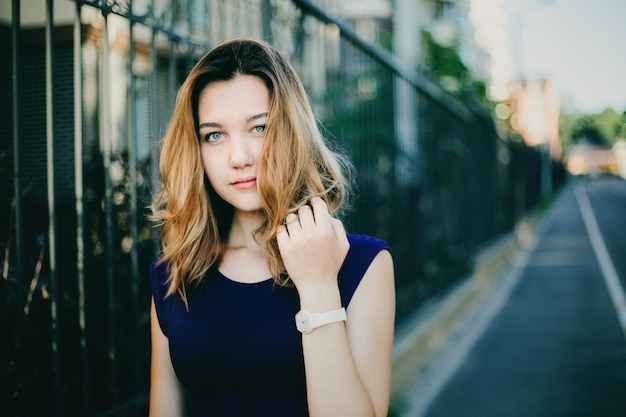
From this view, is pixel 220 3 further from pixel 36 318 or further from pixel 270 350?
pixel 270 350

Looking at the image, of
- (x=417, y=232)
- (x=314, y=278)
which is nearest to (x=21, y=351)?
(x=314, y=278)

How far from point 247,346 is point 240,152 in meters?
0.53

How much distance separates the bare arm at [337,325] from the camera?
144cm

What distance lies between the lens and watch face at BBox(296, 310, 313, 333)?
1.46 m

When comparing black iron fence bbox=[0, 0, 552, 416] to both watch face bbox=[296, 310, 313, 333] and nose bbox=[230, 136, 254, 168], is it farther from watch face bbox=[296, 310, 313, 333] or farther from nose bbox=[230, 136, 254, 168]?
watch face bbox=[296, 310, 313, 333]

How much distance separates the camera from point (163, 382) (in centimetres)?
173

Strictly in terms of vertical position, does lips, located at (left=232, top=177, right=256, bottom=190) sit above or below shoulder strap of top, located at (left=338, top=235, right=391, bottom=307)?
above

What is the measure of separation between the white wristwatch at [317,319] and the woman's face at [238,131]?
0.37 metres

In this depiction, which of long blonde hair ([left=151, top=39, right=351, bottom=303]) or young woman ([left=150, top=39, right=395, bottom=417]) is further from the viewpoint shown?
long blonde hair ([left=151, top=39, right=351, bottom=303])

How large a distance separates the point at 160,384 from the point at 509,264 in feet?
36.5

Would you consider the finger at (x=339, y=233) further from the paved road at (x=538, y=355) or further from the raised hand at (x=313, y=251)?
the paved road at (x=538, y=355)

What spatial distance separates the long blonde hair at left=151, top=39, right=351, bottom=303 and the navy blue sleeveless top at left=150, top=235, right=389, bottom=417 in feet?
0.27

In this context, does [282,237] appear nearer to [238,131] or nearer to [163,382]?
[238,131]

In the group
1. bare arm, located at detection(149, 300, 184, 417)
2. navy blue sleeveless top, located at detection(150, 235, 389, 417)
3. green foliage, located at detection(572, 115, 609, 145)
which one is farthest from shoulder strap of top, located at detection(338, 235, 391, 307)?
green foliage, located at detection(572, 115, 609, 145)
